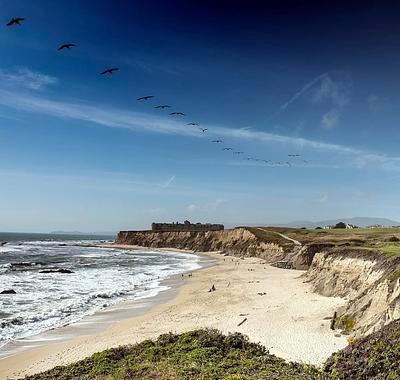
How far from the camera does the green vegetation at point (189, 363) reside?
10328mm

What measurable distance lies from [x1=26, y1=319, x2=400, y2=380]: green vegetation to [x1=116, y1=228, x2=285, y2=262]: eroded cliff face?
4999 centimetres

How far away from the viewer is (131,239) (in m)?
149

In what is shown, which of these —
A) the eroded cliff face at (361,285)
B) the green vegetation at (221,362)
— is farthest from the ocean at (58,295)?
the eroded cliff face at (361,285)

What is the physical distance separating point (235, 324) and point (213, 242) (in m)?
87.2

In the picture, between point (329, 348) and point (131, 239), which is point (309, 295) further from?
point (131, 239)

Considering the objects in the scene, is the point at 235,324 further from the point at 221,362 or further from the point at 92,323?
the point at 221,362

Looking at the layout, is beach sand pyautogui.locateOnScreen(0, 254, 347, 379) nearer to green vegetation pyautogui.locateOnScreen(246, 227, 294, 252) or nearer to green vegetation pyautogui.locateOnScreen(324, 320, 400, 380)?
green vegetation pyautogui.locateOnScreen(324, 320, 400, 380)

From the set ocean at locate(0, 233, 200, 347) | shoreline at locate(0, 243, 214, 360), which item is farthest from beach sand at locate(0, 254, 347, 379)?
ocean at locate(0, 233, 200, 347)

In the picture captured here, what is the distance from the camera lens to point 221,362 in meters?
11.3

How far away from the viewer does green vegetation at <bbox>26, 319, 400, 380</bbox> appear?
961cm

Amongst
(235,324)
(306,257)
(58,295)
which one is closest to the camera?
(235,324)

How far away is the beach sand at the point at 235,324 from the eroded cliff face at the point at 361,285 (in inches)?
40.3

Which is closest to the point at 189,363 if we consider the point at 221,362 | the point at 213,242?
the point at 221,362

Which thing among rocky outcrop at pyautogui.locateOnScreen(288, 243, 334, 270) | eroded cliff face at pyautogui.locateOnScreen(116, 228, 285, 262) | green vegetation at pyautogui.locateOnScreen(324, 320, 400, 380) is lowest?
eroded cliff face at pyautogui.locateOnScreen(116, 228, 285, 262)
